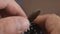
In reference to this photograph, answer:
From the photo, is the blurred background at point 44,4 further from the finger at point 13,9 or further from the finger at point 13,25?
the finger at point 13,25

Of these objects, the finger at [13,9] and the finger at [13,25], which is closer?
the finger at [13,25]

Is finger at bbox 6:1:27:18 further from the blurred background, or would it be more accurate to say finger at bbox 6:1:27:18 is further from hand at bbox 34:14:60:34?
the blurred background

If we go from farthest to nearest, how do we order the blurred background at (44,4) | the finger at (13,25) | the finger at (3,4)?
the blurred background at (44,4) → the finger at (3,4) → the finger at (13,25)

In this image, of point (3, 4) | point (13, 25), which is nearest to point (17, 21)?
point (13, 25)

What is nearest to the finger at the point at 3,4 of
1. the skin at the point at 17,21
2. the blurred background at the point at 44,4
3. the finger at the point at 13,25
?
the skin at the point at 17,21

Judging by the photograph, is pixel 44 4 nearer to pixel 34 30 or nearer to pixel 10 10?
pixel 10 10

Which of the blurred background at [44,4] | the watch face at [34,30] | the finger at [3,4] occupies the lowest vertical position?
the watch face at [34,30]

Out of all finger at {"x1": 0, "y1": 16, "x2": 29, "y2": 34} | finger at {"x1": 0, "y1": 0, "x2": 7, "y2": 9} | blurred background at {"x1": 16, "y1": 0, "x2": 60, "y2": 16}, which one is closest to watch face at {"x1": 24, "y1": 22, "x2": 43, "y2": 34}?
finger at {"x1": 0, "y1": 16, "x2": 29, "y2": 34}

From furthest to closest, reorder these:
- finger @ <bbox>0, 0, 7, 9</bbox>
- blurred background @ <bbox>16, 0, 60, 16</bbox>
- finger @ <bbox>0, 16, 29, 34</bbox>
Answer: blurred background @ <bbox>16, 0, 60, 16</bbox> → finger @ <bbox>0, 0, 7, 9</bbox> → finger @ <bbox>0, 16, 29, 34</bbox>

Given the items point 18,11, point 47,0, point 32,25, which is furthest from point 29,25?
point 47,0
